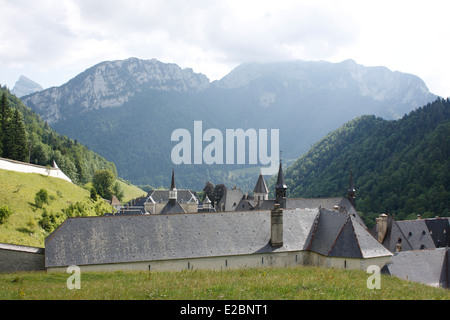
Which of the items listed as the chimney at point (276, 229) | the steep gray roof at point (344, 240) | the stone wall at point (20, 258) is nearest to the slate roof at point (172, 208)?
the chimney at point (276, 229)

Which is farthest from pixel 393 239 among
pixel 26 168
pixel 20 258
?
pixel 26 168

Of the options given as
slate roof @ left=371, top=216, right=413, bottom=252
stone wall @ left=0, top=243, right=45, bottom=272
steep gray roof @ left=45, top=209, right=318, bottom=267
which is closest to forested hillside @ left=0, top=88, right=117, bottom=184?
stone wall @ left=0, top=243, right=45, bottom=272

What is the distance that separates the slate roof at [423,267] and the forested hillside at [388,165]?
2494 inches

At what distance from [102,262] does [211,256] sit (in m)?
8.96

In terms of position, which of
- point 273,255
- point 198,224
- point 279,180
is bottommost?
point 273,255

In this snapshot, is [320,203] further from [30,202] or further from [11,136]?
[11,136]

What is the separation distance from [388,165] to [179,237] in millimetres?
111630

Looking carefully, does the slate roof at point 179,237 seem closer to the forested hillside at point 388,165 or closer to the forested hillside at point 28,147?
the forested hillside at point 28,147

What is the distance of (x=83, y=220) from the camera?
3191cm

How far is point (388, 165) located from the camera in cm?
12775

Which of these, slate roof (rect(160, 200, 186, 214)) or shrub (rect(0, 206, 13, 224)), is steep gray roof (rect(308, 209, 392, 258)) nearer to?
slate roof (rect(160, 200, 186, 214))

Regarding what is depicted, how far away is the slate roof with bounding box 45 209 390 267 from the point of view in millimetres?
30250

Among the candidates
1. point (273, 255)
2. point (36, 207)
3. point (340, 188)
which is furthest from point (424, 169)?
point (36, 207)
